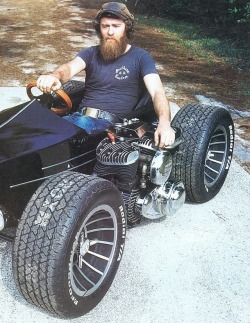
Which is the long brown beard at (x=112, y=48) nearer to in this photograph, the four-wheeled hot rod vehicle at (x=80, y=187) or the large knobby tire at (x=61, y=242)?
the four-wheeled hot rod vehicle at (x=80, y=187)

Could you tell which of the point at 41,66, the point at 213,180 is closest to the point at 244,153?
the point at 213,180

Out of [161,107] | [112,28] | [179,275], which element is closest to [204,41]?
[112,28]

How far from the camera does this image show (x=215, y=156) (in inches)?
188

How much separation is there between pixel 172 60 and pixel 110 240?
7478mm

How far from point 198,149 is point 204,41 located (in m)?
8.58

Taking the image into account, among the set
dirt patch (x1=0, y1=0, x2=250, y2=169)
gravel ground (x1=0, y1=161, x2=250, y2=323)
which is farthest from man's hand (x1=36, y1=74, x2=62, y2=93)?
dirt patch (x1=0, y1=0, x2=250, y2=169)

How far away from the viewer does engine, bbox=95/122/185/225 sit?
11.5 feet

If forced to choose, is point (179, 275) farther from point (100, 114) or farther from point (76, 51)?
point (76, 51)

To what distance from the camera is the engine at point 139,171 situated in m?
3.51

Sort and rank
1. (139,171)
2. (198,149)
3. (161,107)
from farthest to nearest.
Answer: (198,149) → (161,107) → (139,171)

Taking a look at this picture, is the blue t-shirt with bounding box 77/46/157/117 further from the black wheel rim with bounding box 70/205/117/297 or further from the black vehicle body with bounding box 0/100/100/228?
the black wheel rim with bounding box 70/205/117/297

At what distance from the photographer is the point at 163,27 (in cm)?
1388

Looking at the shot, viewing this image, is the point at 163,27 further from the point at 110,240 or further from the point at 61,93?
the point at 110,240

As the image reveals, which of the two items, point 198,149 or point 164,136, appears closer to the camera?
point 164,136
